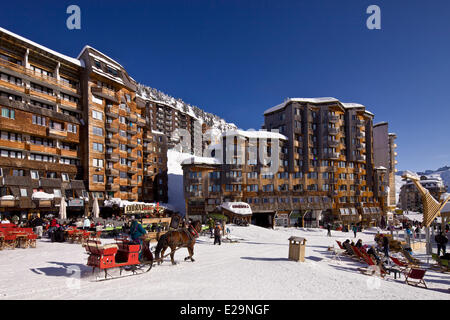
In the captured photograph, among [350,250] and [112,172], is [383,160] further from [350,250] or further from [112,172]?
[112,172]

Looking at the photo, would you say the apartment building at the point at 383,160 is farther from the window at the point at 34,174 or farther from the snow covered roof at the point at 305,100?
the window at the point at 34,174

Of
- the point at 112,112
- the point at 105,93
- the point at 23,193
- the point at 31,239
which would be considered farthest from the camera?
the point at 112,112

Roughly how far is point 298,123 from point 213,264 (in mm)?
52052

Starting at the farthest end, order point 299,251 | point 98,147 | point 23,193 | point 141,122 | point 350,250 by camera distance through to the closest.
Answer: point 141,122 → point 98,147 → point 23,193 → point 350,250 → point 299,251

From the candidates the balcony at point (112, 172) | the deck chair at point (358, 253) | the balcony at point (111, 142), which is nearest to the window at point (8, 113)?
the balcony at point (111, 142)

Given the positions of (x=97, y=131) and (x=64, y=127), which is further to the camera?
(x=97, y=131)

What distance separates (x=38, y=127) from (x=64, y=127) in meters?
4.10

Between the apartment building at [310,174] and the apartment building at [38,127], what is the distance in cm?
1884

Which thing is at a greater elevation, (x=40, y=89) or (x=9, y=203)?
(x=40, y=89)

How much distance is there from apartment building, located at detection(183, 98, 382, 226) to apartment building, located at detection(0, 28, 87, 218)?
18843mm

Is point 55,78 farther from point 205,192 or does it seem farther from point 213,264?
point 213,264

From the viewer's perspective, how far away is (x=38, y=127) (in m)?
39.3

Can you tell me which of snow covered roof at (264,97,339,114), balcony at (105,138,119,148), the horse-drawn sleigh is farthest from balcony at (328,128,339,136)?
the horse-drawn sleigh

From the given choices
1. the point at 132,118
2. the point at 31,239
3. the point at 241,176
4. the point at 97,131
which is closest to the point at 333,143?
the point at 241,176
